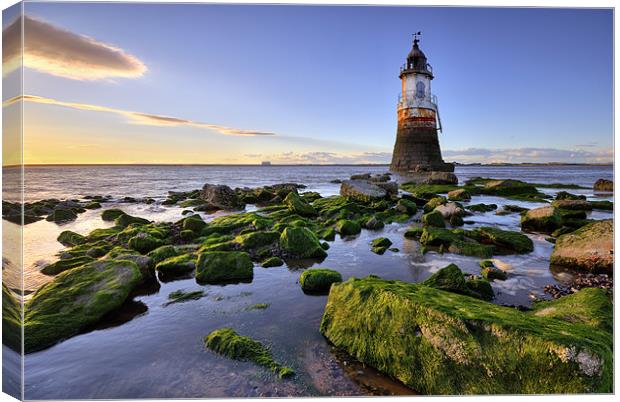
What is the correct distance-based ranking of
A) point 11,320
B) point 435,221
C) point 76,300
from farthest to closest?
point 435,221
point 76,300
point 11,320

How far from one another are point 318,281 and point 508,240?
5.64 metres

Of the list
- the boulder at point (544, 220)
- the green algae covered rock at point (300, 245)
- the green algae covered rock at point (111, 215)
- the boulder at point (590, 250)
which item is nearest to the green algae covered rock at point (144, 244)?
the green algae covered rock at point (300, 245)

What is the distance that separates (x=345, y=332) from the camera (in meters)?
4.02

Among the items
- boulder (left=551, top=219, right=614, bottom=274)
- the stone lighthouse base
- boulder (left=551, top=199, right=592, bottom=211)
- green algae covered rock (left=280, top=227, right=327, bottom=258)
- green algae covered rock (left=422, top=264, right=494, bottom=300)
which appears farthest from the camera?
the stone lighthouse base

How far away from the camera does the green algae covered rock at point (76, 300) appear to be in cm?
428

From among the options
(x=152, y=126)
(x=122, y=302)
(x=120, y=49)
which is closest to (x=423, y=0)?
(x=120, y=49)

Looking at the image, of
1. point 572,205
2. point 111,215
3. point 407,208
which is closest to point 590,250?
point 407,208

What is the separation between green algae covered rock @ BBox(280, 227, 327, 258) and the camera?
7885mm

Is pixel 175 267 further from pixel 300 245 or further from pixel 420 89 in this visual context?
pixel 420 89

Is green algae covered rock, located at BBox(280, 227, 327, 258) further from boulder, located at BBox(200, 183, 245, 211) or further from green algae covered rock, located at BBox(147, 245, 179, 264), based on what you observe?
boulder, located at BBox(200, 183, 245, 211)

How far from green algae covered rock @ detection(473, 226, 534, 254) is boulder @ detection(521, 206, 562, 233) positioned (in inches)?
91.8

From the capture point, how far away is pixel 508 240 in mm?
8500

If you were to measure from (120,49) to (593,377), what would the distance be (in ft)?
23.2

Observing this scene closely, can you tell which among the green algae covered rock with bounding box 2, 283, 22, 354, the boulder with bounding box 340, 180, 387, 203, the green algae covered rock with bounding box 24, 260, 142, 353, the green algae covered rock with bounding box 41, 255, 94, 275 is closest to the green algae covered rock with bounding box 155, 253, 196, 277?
the green algae covered rock with bounding box 24, 260, 142, 353
